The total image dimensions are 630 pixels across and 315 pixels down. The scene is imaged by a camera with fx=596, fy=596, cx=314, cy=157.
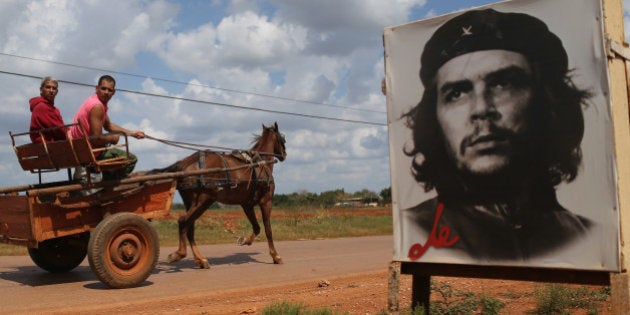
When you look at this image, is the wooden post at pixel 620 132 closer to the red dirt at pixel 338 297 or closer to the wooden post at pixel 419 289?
the wooden post at pixel 419 289

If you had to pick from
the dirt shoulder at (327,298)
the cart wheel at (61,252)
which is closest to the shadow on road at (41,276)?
the cart wheel at (61,252)

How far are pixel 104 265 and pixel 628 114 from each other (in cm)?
653

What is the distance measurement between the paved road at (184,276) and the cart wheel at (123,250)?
0.65 feet

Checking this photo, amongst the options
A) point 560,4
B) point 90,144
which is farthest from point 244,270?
point 560,4

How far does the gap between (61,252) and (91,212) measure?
64.8 inches

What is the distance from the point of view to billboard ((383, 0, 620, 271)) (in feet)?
14.0

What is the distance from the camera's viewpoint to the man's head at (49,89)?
8266 millimetres

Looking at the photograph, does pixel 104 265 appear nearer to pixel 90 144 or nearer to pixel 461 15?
pixel 90 144

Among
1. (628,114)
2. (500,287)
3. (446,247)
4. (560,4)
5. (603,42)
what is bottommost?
(500,287)

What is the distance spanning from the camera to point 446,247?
501 cm

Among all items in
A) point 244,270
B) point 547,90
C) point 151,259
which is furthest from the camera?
point 244,270

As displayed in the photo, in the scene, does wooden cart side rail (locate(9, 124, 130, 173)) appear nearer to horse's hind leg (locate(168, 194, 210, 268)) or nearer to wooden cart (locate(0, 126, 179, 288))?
wooden cart (locate(0, 126, 179, 288))
